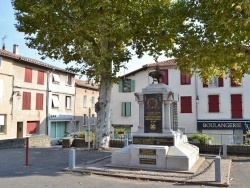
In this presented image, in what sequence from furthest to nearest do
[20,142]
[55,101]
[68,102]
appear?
1. [68,102]
2. [55,101]
3. [20,142]

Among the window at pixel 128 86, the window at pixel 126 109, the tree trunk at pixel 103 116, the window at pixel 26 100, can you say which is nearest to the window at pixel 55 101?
the window at pixel 26 100

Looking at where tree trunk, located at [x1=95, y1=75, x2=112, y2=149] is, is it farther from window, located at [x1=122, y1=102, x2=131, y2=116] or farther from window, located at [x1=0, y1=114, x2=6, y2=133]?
window, located at [x1=122, y1=102, x2=131, y2=116]

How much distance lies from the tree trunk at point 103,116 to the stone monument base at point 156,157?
5329 mm

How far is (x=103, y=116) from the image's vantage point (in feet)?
53.7

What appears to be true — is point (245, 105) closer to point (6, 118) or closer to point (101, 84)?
point (101, 84)

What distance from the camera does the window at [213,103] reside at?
29391 mm

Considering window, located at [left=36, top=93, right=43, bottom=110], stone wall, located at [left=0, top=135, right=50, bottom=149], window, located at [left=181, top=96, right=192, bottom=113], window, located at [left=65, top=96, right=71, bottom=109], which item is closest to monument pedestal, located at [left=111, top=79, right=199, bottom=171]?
stone wall, located at [left=0, top=135, right=50, bottom=149]

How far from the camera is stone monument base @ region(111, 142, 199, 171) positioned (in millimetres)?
10102

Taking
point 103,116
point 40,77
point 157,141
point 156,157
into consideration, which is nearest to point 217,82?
point 103,116

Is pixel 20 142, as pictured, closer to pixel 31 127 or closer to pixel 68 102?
pixel 31 127

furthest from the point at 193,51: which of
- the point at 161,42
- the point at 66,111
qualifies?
the point at 66,111

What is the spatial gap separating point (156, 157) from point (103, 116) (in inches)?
255

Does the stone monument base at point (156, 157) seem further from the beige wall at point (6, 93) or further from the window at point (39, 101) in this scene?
the window at point (39, 101)

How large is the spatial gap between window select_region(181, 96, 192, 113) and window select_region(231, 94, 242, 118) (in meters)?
4.24
